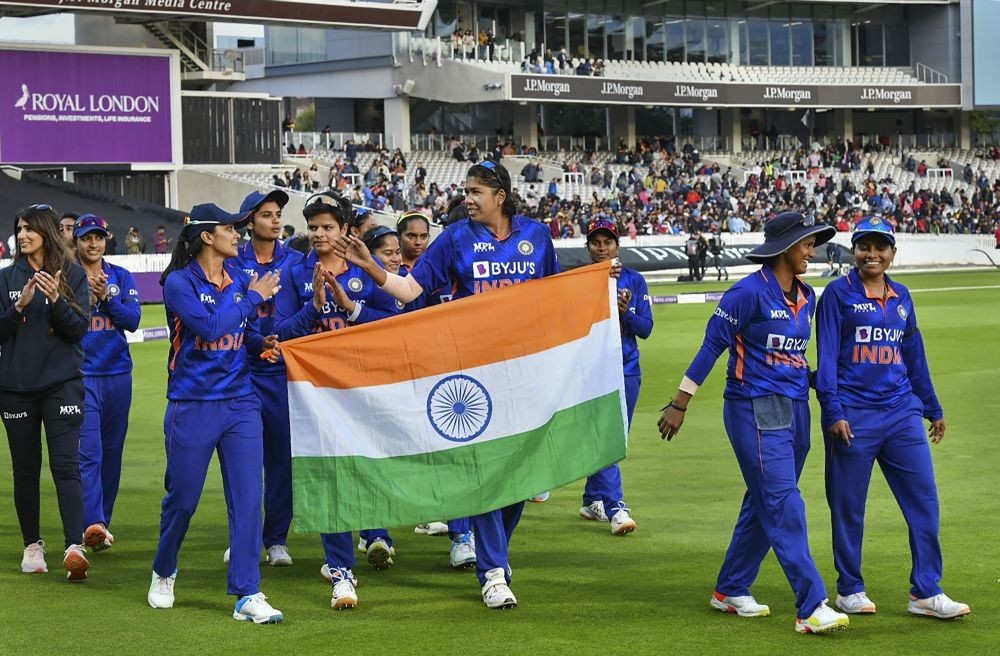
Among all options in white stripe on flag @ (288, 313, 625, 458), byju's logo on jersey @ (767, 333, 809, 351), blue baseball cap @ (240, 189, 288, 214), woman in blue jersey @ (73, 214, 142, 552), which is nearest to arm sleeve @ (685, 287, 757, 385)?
byju's logo on jersey @ (767, 333, 809, 351)

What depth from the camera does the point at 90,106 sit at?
154 feet

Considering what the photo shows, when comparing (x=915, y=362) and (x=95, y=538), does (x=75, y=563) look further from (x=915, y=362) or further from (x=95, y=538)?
(x=915, y=362)

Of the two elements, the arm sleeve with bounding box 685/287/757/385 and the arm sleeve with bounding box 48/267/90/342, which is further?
the arm sleeve with bounding box 48/267/90/342

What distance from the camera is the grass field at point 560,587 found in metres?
6.99

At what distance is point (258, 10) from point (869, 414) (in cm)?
4333

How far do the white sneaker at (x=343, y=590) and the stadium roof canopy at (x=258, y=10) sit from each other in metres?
38.5

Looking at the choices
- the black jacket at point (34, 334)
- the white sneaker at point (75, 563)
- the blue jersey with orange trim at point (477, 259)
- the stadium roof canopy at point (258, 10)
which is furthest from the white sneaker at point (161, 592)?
the stadium roof canopy at point (258, 10)

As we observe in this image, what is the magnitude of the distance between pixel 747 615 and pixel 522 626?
1.15m

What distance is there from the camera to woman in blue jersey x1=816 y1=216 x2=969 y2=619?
7.35 m

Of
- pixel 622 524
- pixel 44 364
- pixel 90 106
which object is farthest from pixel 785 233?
pixel 90 106

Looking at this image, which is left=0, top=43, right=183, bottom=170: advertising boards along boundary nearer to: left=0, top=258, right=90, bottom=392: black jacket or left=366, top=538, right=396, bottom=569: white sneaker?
left=0, top=258, right=90, bottom=392: black jacket

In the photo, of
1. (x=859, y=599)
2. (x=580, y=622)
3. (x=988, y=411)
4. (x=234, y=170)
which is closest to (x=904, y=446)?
(x=859, y=599)

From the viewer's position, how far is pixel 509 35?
229ft

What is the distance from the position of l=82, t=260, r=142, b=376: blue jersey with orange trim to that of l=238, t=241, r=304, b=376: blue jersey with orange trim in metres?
1.24
